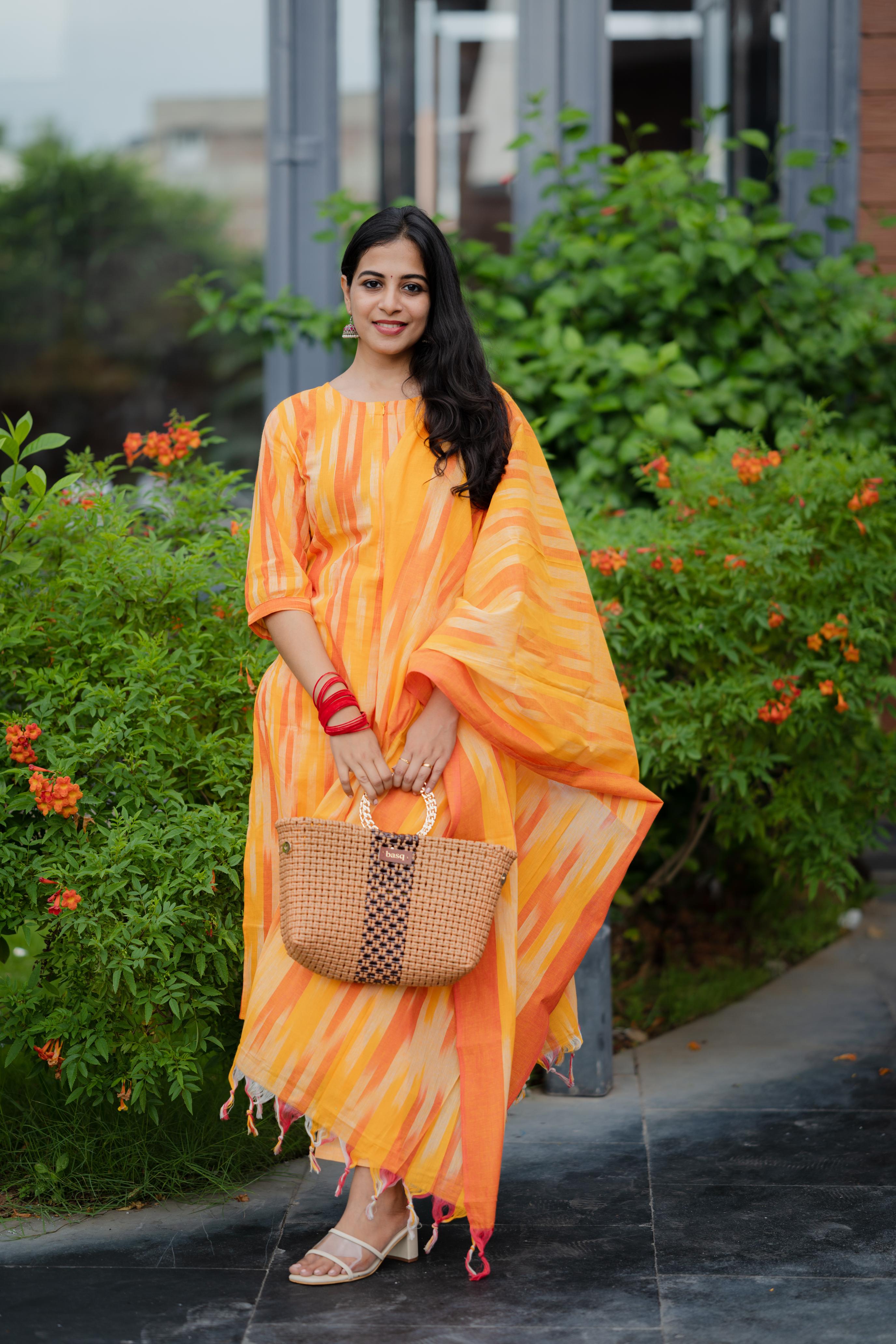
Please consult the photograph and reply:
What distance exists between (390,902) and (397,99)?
4083 mm

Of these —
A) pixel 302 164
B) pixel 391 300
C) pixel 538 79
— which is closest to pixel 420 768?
pixel 391 300

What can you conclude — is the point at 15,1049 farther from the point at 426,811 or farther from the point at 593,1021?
the point at 593,1021

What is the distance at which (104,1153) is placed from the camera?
2.82m

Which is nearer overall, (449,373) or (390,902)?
(390,902)

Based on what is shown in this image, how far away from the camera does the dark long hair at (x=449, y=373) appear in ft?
8.00

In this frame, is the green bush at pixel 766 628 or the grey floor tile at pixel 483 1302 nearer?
the grey floor tile at pixel 483 1302

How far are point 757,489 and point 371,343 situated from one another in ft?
4.96

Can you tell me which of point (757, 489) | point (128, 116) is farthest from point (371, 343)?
point (128, 116)

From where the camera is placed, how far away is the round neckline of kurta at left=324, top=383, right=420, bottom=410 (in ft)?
8.11

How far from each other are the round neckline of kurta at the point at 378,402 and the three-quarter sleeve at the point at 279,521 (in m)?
0.09

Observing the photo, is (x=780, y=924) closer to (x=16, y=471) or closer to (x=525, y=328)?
(x=525, y=328)

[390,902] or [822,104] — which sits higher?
[822,104]

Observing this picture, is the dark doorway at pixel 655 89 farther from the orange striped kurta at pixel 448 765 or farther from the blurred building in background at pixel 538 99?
the orange striped kurta at pixel 448 765

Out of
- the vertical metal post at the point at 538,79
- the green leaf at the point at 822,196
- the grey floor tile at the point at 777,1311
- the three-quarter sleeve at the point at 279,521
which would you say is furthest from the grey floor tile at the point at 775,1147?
the vertical metal post at the point at 538,79
